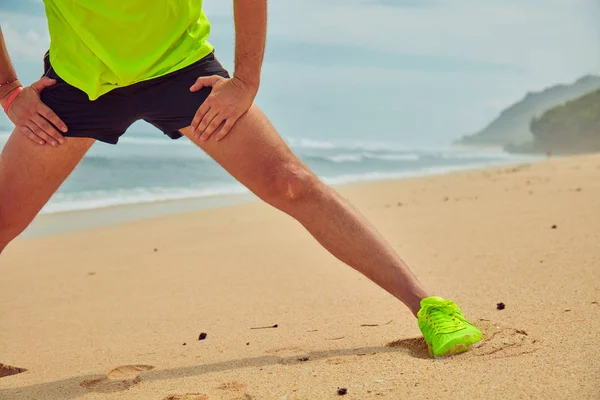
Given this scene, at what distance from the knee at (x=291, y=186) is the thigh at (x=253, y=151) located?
0.7 inches

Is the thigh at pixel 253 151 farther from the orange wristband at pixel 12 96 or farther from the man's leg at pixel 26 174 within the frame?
the orange wristband at pixel 12 96

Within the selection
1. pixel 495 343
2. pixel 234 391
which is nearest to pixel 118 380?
pixel 234 391

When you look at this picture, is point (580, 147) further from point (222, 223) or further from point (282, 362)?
point (282, 362)

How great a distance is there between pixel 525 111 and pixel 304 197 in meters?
144

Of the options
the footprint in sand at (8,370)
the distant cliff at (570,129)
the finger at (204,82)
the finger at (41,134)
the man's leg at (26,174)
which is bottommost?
the footprint in sand at (8,370)

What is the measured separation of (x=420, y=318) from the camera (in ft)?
8.54

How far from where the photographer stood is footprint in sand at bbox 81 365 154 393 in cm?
260

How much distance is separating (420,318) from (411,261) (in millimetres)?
2049

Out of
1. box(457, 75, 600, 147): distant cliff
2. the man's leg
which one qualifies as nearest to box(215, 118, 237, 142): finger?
the man's leg

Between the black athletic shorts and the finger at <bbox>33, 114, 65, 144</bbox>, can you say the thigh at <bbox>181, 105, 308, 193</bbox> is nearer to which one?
the black athletic shorts

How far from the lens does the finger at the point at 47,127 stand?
271 cm

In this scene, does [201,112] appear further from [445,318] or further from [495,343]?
[495,343]

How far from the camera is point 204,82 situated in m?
2.66

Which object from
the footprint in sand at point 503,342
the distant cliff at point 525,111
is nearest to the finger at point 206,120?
the footprint in sand at point 503,342
